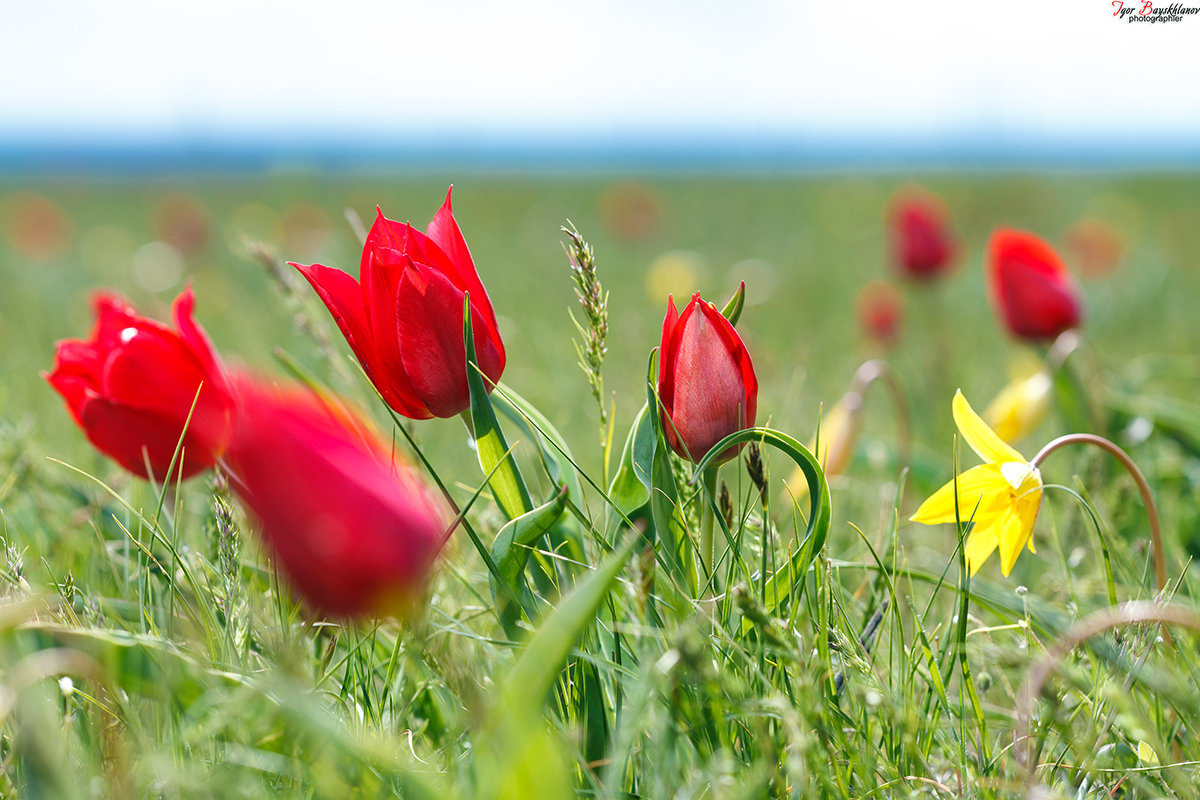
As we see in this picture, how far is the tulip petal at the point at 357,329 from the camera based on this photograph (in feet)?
2.10

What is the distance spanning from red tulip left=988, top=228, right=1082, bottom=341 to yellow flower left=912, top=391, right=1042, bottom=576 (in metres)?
0.68

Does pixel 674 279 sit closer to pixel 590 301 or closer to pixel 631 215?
pixel 631 215

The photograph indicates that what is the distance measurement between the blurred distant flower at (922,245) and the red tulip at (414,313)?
1.97 meters

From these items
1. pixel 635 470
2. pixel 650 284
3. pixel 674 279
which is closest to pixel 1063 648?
pixel 635 470

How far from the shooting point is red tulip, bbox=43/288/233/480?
782 mm

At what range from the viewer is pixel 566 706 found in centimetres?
67

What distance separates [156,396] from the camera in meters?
0.79

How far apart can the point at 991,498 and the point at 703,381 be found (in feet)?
0.88

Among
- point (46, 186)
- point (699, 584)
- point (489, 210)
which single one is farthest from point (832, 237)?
point (46, 186)

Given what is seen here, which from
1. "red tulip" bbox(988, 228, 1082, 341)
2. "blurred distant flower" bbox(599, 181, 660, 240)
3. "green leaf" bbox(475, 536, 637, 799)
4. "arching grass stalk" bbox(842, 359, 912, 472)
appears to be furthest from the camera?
"blurred distant flower" bbox(599, 181, 660, 240)

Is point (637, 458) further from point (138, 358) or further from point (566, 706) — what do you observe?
point (138, 358)

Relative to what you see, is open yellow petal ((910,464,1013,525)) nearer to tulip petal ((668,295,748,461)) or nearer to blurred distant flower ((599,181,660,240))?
tulip petal ((668,295,748,461))

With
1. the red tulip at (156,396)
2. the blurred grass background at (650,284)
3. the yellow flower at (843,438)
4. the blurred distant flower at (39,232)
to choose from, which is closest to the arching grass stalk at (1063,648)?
the red tulip at (156,396)

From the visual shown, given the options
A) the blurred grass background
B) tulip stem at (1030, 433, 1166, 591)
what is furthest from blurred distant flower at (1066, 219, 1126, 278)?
tulip stem at (1030, 433, 1166, 591)
